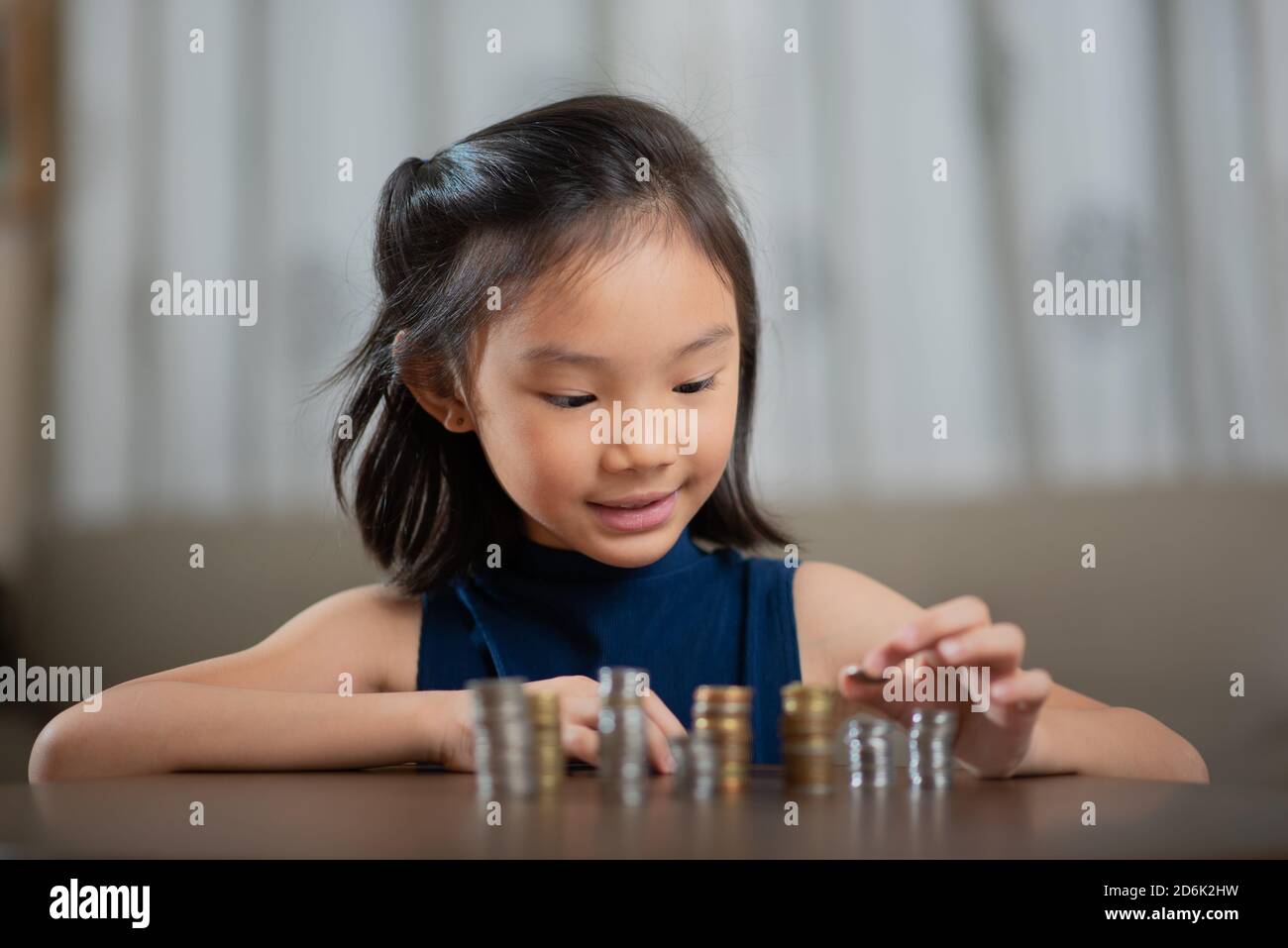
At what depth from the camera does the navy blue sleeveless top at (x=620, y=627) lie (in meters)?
1.24

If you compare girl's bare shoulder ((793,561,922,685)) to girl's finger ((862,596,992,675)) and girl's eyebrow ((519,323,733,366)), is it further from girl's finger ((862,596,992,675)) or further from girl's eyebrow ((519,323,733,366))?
girl's finger ((862,596,992,675))

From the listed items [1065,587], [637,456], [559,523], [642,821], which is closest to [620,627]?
[559,523]

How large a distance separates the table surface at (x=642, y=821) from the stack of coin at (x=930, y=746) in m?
0.02

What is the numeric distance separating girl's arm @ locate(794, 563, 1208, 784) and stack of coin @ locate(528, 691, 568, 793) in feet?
0.59

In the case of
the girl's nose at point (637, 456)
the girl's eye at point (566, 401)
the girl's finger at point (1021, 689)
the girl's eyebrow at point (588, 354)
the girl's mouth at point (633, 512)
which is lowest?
the girl's finger at point (1021, 689)

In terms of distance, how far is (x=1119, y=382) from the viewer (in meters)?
2.18

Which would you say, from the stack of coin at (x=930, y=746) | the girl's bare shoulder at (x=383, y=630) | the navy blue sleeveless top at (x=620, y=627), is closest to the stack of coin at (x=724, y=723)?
the stack of coin at (x=930, y=746)

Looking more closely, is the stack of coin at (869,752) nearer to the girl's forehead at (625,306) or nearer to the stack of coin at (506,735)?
the stack of coin at (506,735)

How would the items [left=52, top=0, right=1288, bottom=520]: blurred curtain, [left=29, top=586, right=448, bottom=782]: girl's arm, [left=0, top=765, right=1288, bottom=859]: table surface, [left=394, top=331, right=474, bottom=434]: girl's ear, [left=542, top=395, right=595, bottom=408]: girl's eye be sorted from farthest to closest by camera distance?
[left=52, top=0, right=1288, bottom=520]: blurred curtain < [left=394, top=331, right=474, bottom=434]: girl's ear < [left=542, top=395, right=595, bottom=408]: girl's eye < [left=29, top=586, right=448, bottom=782]: girl's arm < [left=0, top=765, right=1288, bottom=859]: table surface

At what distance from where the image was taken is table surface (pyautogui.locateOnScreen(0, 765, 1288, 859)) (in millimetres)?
517

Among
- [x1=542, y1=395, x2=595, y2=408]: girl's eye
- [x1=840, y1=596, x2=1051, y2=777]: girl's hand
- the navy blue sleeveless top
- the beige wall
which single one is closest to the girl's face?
[x1=542, y1=395, x2=595, y2=408]: girl's eye

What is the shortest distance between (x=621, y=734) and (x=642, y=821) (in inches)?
4.6
